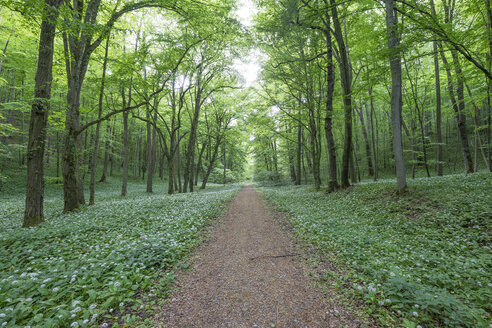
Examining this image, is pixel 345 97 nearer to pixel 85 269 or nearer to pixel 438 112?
pixel 438 112

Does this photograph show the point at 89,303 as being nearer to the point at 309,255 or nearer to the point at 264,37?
the point at 309,255

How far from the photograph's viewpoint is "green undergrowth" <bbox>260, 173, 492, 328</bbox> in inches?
113

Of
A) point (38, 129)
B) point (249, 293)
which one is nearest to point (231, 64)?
point (38, 129)

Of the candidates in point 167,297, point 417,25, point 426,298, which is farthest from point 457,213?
point 167,297

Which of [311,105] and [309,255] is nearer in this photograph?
[309,255]

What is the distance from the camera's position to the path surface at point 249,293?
304cm

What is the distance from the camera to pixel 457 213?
5.96 meters

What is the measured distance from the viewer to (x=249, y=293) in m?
3.76

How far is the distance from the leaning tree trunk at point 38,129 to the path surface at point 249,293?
7.05m

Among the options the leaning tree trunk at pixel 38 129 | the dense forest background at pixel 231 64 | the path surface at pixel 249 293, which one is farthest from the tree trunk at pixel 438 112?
the leaning tree trunk at pixel 38 129

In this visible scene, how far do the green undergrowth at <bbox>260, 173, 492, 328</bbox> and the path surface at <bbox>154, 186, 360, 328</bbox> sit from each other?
0.74m

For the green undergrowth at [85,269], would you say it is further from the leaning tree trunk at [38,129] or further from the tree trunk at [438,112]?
the tree trunk at [438,112]

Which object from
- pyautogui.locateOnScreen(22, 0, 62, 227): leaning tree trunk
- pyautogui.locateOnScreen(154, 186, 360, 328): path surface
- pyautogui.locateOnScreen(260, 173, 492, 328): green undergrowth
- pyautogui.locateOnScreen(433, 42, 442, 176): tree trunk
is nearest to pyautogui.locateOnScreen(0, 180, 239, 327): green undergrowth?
pyautogui.locateOnScreen(154, 186, 360, 328): path surface

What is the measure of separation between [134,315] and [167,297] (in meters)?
0.68
